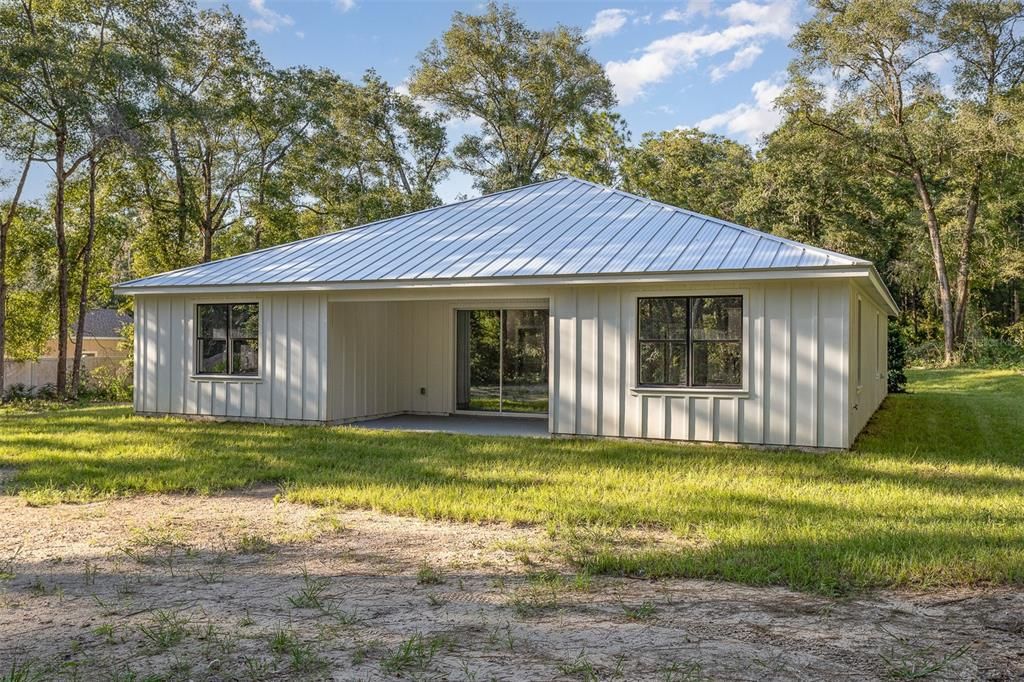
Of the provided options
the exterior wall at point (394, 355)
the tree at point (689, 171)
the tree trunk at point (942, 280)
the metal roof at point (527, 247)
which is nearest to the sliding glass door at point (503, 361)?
the exterior wall at point (394, 355)

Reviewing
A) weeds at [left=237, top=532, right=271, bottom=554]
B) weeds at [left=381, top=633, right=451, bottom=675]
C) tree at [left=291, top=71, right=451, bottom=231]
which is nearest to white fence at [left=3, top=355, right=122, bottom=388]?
tree at [left=291, top=71, right=451, bottom=231]

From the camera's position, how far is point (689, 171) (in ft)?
111

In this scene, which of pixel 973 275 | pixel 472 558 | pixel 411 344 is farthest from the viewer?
pixel 973 275

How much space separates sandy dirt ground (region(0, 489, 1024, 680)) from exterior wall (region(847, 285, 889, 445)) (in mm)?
5829

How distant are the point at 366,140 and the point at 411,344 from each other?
17.8m

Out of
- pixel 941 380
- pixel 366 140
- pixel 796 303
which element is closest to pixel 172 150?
pixel 366 140

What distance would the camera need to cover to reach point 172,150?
79.3 ft

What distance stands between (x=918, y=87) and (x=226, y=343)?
85.4 feet

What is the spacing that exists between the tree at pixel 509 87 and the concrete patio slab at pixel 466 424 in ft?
60.5

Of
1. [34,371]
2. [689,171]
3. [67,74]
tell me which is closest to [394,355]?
[67,74]

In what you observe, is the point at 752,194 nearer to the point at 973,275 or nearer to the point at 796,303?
the point at 973,275

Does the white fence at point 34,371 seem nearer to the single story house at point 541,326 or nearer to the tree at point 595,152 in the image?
the single story house at point 541,326

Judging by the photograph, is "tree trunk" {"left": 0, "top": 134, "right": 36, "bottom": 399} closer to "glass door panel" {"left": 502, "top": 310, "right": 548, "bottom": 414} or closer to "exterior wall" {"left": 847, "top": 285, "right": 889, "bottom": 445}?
"glass door panel" {"left": 502, "top": 310, "right": 548, "bottom": 414}

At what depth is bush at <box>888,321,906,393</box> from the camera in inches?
771
